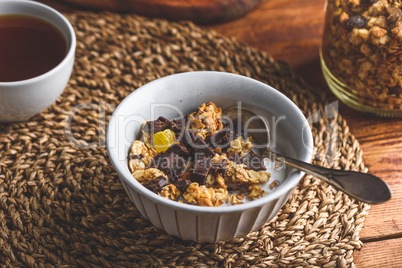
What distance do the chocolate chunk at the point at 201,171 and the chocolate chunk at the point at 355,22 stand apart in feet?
1.84

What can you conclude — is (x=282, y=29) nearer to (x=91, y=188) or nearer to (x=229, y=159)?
(x=229, y=159)

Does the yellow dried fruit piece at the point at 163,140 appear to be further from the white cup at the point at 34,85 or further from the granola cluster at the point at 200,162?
the white cup at the point at 34,85

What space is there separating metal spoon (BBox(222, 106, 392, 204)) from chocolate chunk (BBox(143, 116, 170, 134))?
166mm

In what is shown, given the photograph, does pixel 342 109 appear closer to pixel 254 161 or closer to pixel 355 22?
pixel 355 22

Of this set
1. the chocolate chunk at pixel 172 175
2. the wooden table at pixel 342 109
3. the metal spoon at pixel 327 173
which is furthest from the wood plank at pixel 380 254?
the chocolate chunk at pixel 172 175

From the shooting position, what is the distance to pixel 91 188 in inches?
45.8

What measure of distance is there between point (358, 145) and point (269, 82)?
34 centimetres

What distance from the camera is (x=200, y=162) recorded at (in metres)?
1.01

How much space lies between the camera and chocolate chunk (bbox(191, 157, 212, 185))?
0.99m

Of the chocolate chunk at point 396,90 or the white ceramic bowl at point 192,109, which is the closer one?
the white ceramic bowl at point 192,109

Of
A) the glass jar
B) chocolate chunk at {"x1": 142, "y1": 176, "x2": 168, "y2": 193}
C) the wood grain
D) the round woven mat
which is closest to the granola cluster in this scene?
chocolate chunk at {"x1": 142, "y1": 176, "x2": 168, "y2": 193}

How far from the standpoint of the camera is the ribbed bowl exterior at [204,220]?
0.90 m

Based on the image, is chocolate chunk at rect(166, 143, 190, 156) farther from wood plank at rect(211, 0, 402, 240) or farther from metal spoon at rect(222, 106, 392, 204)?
wood plank at rect(211, 0, 402, 240)

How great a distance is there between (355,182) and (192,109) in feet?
1.49
